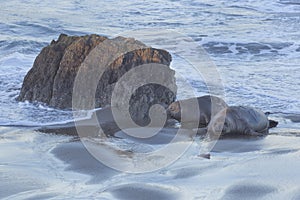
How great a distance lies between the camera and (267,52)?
13484mm

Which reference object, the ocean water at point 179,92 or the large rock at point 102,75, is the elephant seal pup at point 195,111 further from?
the ocean water at point 179,92

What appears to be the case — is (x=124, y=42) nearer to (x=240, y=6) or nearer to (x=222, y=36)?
(x=222, y=36)

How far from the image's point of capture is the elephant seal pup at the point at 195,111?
7.15 metres

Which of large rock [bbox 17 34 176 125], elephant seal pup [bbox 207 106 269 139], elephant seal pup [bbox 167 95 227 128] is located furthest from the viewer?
large rock [bbox 17 34 176 125]

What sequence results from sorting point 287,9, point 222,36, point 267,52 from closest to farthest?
point 267,52, point 222,36, point 287,9

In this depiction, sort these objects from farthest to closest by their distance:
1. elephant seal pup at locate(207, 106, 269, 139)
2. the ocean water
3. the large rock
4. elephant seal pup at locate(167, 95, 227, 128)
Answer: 1. the large rock
2. elephant seal pup at locate(167, 95, 227, 128)
3. elephant seal pup at locate(207, 106, 269, 139)
4. the ocean water

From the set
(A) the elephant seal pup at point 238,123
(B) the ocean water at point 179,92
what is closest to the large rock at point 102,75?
(B) the ocean water at point 179,92

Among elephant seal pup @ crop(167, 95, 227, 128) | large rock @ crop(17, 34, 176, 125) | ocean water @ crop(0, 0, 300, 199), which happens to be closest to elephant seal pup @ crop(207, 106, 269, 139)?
ocean water @ crop(0, 0, 300, 199)

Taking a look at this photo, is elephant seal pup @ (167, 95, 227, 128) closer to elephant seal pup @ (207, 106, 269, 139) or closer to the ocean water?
elephant seal pup @ (207, 106, 269, 139)

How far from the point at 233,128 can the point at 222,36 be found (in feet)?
31.2

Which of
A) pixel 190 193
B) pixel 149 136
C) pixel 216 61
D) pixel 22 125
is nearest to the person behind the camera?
pixel 190 193

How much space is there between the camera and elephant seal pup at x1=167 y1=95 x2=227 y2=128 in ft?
23.5

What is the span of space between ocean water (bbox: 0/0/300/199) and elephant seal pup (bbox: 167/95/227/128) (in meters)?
0.79

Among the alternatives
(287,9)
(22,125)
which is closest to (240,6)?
(287,9)
